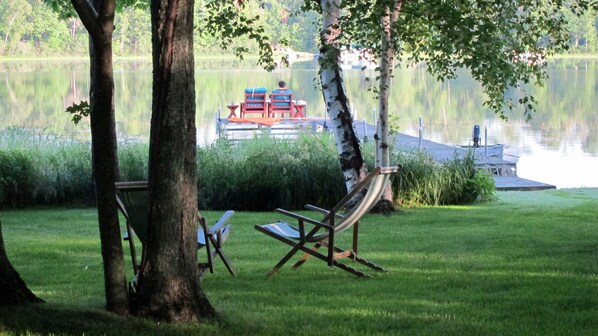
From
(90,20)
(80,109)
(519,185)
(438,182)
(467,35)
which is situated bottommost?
(519,185)

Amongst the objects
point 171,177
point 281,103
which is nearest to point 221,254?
point 171,177

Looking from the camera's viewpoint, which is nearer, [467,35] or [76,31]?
[467,35]

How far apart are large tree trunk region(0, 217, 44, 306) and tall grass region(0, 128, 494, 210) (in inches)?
275

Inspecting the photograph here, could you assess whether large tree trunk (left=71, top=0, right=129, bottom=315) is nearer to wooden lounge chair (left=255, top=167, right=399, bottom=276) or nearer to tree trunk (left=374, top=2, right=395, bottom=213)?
wooden lounge chair (left=255, top=167, right=399, bottom=276)

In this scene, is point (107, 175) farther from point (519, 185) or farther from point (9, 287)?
point (519, 185)

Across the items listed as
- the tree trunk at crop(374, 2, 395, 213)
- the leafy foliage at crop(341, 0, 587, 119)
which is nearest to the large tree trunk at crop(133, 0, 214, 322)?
the leafy foliage at crop(341, 0, 587, 119)

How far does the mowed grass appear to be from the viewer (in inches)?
169

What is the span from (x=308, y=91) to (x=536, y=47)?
31.8 meters

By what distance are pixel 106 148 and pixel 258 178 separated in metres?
7.36

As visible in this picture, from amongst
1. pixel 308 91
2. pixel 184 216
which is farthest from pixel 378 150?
pixel 308 91

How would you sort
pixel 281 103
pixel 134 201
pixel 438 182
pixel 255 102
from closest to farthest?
pixel 134 201 → pixel 438 182 → pixel 255 102 → pixel 281 103

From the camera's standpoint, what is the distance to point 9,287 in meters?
4.38

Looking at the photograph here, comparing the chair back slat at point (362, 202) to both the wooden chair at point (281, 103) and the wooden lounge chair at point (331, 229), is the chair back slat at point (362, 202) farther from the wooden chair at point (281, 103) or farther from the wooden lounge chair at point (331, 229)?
the wooden chair at point (281, 103)

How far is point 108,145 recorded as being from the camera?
4266 mm
